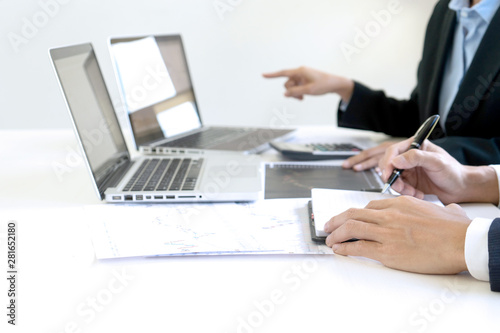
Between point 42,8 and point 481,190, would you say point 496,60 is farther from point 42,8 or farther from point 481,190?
point 42,8

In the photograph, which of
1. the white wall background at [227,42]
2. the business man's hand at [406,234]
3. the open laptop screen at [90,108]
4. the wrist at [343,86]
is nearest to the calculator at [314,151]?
the wrist at [343,86]

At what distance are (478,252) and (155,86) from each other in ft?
3.41

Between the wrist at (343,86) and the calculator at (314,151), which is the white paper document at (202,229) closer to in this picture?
the calculator at (314,151)

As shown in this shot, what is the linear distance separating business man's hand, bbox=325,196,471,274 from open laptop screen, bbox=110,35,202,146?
754mm

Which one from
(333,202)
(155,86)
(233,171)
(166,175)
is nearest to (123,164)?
(166,175)

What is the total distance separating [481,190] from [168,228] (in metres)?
0.58

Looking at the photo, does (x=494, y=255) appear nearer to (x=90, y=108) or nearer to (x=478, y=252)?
(x=478, y=252)

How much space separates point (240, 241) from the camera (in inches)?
32.5

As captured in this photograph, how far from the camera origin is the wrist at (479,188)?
102 centimetres

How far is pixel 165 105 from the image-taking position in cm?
153

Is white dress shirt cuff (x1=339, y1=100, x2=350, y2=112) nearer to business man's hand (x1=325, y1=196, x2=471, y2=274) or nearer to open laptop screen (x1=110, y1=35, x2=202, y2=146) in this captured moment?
open laptop screen (x1=110, y1=35, x2=202, y2=146)

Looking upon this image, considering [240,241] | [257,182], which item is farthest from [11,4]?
[240,241]

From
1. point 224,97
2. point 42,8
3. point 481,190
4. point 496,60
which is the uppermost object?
point 42,8

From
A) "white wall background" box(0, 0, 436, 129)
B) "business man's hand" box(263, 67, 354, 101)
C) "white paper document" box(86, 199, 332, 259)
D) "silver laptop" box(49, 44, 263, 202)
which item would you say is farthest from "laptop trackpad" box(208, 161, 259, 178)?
"white wall background" box(0, 0, 436, 129)
